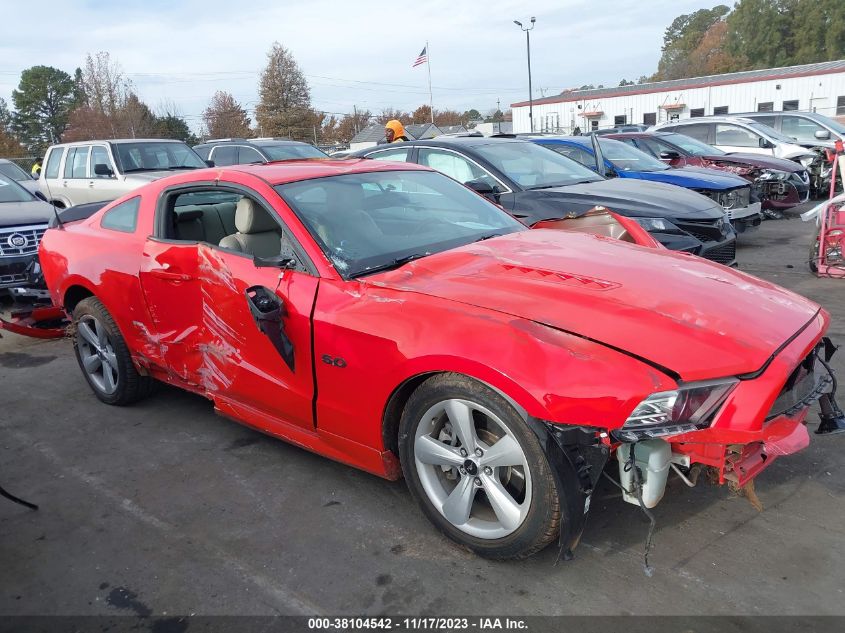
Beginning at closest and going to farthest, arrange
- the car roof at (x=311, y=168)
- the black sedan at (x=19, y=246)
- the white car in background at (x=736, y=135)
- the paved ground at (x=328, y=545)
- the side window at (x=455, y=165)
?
the paved ground at (x=328, y=545)
the car roof at (x=311, y=168)
the side window at (x=455, y=165)
the black sedan at (x=19, y=246)
the white car in background at (x=736, y=135)

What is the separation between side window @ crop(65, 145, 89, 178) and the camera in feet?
37.2

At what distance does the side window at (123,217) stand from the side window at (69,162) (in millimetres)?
8248

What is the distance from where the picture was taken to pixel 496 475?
8.74 feet

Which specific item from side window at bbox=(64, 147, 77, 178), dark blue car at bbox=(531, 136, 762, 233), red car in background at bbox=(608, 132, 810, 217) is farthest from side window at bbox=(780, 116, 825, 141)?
side window at bbox=(64, 147, 77, 178)

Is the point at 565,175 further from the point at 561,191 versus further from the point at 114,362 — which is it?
the point at 114,362

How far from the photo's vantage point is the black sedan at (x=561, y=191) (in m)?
6.50

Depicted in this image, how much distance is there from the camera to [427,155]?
7.46 meters

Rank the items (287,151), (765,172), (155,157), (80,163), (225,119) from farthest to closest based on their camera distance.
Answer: (225,119), (287,151), (80,163), (155,157), (765,172)

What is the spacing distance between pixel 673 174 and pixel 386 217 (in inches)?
257

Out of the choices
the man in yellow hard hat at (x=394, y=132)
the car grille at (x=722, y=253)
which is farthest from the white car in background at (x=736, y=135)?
the car grille at (x=722, y=253)

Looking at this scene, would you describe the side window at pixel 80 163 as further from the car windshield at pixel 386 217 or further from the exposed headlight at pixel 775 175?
the exposed headlight at pixel 775 175

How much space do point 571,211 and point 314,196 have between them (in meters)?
3.49

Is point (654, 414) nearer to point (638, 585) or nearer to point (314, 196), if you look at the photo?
point (638, 585)

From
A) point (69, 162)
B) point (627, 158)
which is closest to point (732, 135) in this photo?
point (627, 158)
